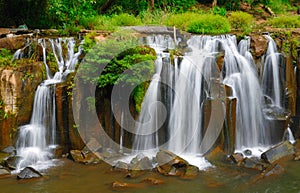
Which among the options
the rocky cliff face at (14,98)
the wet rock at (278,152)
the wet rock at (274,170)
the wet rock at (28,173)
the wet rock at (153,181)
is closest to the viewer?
the wet rock at (153,181)

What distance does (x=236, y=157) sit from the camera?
10.3m

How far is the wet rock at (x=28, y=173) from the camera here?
29.8 feet

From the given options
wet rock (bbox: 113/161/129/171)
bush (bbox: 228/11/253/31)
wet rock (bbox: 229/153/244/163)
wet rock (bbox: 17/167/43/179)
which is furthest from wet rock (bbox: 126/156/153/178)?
bush (bbox: 228/11/253/31)

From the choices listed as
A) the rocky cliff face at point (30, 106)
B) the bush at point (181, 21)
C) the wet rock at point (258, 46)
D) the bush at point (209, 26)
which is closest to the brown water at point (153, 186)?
the rocky cliff face at point (30, 106)

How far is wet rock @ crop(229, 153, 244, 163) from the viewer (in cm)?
1020

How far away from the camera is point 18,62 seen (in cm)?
1127

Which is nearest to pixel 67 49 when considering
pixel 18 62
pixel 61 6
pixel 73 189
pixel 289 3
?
Answer: pixel 18 62

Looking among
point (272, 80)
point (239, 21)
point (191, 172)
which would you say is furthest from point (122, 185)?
point (239, 21)

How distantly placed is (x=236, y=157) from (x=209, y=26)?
6.64 metres

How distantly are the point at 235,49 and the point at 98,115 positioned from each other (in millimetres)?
5379

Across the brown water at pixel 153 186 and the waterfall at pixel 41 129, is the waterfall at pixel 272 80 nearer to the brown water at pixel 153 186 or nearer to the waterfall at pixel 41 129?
the brown water at pixel 153 186

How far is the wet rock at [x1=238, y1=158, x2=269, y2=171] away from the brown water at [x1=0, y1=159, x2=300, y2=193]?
0.23 metres

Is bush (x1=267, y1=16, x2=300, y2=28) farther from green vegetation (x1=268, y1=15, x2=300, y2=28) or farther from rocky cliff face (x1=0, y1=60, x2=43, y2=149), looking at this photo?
rocky cliff face (x1=0, y1=60, x2=43, y2=149)

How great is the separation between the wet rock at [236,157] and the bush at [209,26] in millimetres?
6151
